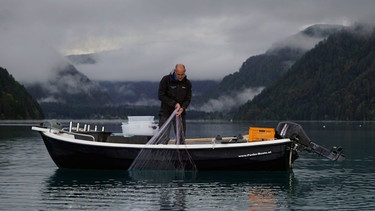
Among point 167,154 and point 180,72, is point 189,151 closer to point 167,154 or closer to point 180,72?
point 167,154

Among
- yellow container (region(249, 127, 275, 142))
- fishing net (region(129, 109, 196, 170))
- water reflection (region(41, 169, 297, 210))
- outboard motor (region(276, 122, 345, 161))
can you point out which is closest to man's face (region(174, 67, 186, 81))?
fishing net (region(129, 109, 196, 170))

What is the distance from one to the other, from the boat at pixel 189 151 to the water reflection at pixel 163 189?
1.42 ft

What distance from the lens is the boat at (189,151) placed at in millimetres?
28453

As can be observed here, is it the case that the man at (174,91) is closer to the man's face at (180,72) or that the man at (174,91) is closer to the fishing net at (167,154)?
the man's face at (180,72)

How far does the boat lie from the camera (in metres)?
28.5

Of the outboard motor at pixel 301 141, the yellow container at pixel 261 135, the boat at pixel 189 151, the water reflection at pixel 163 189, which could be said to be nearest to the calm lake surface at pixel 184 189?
the water reflection at pixel 163 189

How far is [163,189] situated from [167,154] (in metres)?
5.00

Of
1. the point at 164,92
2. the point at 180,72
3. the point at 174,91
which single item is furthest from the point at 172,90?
the point at 180,72

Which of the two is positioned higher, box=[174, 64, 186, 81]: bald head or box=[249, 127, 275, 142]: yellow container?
box=[174, 64, 186, 81]: bald head

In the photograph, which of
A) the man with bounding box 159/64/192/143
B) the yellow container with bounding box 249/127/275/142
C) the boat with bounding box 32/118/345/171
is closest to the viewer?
the man with bounding box 159/64/192/143

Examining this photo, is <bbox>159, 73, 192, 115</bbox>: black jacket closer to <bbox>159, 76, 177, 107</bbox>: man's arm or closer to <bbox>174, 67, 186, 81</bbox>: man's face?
<bbox>159, 76, 177, 107</bbox>: man's arm

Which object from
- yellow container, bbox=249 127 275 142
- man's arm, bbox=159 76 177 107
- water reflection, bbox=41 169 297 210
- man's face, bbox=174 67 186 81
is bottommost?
water reflection, bbox=41 169 297 210

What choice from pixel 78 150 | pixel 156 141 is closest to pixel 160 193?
pixel 156 141

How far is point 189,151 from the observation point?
1124 inches
